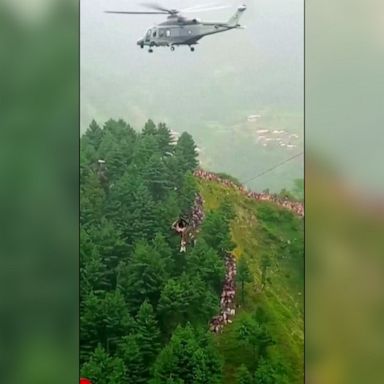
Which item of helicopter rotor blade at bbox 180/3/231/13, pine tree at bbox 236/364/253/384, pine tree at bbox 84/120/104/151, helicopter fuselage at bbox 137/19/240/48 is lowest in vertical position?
pine tree at bbox 236/364/253/384

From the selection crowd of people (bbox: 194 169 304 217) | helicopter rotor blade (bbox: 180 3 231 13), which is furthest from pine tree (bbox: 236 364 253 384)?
helicopter rotor blade (bbox: 180 3 231 13)

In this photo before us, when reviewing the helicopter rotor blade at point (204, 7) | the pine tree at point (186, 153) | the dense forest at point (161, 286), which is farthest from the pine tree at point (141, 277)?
the helicopter rotor blade at point (204, 7)

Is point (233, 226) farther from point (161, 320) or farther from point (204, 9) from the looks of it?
point (204, 9)

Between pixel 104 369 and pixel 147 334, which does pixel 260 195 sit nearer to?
pixel 147 334

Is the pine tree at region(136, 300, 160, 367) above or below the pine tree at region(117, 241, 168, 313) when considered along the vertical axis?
below

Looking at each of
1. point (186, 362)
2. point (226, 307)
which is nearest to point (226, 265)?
point (226, 307)

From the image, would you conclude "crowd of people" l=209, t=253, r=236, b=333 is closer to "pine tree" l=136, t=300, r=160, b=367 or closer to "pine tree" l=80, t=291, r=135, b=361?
A: "pine tree" l=136, t=300, r=160, b=367
